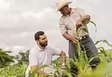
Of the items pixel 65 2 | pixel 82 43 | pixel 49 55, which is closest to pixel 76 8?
pixel 65 2

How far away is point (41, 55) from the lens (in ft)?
14.8

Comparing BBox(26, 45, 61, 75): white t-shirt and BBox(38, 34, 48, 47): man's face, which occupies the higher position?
BBox(38, 34, 48, 47): man's face

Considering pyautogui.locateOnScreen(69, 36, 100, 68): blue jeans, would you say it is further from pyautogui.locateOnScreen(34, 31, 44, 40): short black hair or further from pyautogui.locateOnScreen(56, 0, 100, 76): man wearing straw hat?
pyautogui.locateOnScreen(34, 31, 44, 40): short black hair

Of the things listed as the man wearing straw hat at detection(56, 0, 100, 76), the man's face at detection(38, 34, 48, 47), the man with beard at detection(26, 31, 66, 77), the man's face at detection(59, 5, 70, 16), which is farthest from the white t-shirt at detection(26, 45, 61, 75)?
the man's face at detection(59, 5, 70, 16)

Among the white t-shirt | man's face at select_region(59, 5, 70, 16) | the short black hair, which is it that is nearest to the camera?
man's face at select_region(59, 5, 70, 16)

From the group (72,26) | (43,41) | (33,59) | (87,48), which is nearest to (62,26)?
(72,26)

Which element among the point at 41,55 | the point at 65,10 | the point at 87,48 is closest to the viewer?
the point at 65,10

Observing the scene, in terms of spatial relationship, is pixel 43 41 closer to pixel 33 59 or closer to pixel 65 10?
pixel 33 59

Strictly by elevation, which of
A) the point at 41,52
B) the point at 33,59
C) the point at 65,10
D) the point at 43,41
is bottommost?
the point at 33,59

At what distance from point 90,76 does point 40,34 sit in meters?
4.07

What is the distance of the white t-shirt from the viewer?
4.41 metres

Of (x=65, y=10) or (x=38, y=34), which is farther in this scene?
(x=38, y=34)

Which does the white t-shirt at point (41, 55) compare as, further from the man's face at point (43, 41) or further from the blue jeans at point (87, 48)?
the blue jeans at point (87, 48)

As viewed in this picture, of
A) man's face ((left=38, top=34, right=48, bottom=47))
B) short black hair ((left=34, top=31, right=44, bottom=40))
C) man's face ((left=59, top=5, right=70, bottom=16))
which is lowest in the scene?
man's face ((left=38, top=34, right=48, bottom=47))
